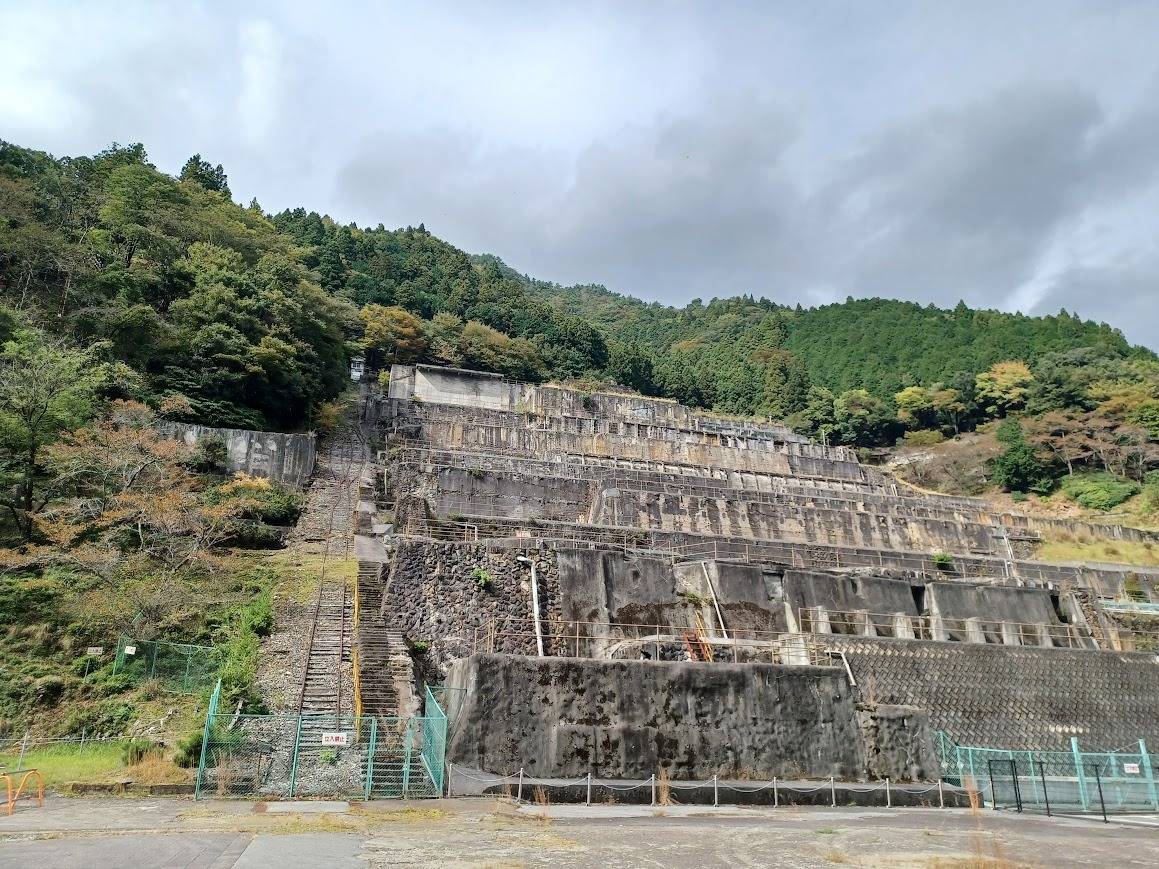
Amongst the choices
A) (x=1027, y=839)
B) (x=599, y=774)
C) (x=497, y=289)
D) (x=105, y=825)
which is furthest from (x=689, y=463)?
(x=497, y=289)

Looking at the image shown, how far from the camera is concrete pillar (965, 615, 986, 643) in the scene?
22.9m

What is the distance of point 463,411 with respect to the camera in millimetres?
41875

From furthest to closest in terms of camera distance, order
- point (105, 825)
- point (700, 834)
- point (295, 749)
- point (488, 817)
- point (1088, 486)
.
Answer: point (1088, 486)
point (295, 749)
point (488, 817)
point (700, 834)
point (105, 825)

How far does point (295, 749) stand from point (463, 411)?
29245mm

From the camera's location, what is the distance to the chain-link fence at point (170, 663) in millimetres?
16484

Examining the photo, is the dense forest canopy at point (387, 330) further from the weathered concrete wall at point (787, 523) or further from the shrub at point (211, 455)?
the weathered concrete wall at point (787, 523)

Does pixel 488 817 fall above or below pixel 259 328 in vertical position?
below

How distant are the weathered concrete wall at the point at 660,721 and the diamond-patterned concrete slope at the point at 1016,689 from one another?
196cm

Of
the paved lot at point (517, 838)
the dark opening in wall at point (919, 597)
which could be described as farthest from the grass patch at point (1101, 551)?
the paved lot at point (517, 838)

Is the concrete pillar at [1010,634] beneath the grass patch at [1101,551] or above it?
beneath

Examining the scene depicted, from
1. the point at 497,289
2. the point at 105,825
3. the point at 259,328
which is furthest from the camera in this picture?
the point at 497,289

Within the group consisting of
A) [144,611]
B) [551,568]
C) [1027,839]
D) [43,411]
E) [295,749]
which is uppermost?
[43,411]

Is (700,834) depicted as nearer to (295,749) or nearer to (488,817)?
(488,817)

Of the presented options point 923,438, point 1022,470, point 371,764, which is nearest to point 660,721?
point 371,764
